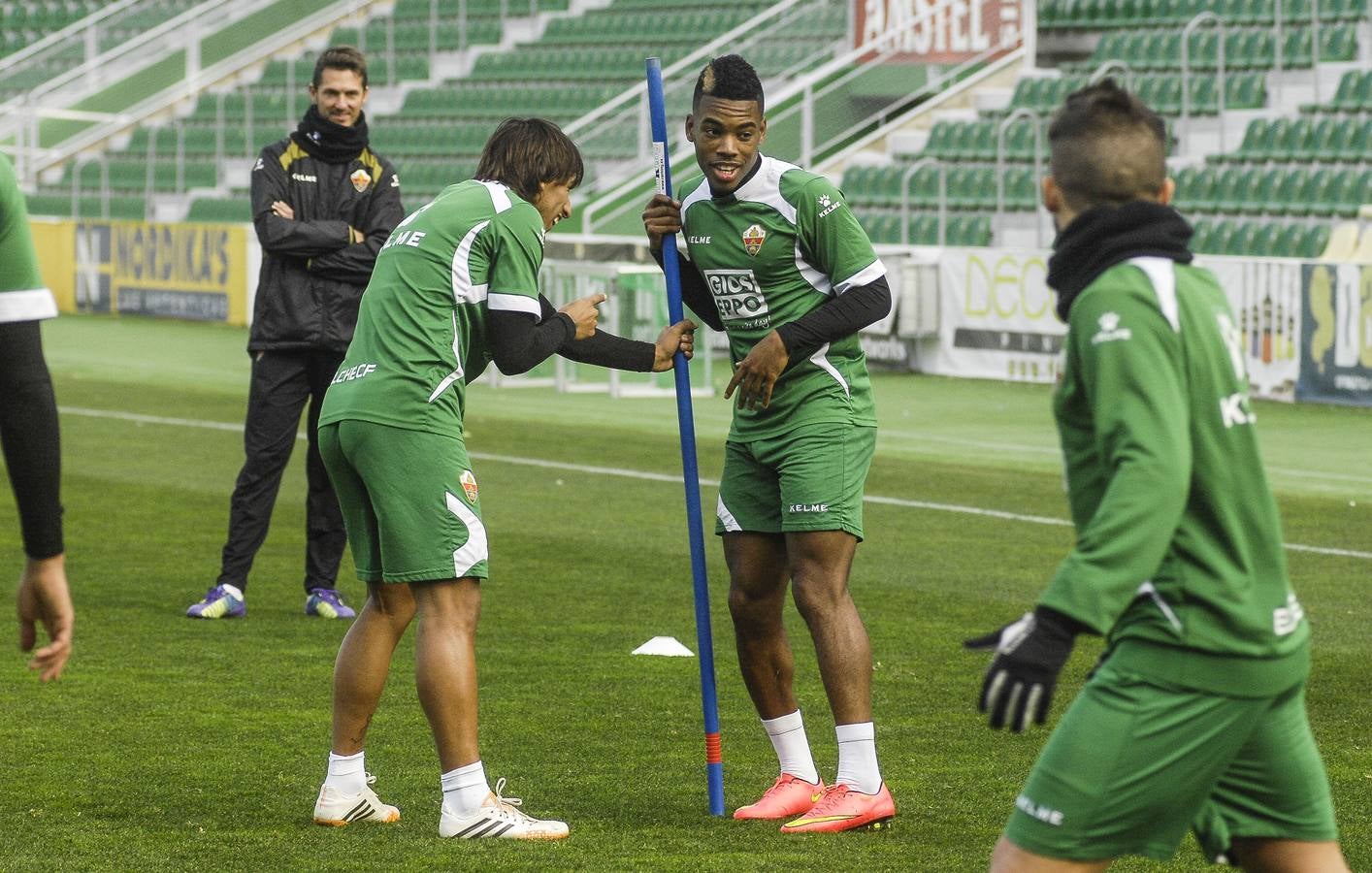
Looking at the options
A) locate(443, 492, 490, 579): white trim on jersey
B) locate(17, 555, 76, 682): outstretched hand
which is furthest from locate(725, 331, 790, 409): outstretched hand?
locate(17, 555, 76, 682): outstretched hand

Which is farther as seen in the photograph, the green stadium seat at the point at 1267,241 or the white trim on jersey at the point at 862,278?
the green stadium seat at the point at 1267,241

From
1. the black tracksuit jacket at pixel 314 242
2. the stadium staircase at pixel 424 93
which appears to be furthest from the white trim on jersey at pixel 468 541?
the stadium staircase at pixel 424 93

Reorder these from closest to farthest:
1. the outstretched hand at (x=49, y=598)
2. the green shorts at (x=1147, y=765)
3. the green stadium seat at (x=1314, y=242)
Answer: the green shorts at (x=1147, y=765)
the outstretched hand at (x=49, y=598)
the green stadium seat at (x=1314, y=242)

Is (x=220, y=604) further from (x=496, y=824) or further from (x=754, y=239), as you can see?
(x=754, y=239)

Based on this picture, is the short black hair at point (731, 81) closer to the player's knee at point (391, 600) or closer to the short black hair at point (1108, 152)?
the player's knee at point (391, 600)

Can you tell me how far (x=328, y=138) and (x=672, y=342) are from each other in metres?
3.62

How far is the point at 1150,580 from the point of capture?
3430mm

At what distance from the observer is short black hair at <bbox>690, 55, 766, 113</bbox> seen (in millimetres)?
5707

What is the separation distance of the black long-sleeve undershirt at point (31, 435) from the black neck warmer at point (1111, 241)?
1718mm

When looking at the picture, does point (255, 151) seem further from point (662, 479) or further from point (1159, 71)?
point (662, 479)

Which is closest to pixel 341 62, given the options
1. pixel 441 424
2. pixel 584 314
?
pixel 584 314

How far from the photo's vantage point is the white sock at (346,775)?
5680mm

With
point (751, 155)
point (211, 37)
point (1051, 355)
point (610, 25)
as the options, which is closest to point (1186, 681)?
point (751, 155)

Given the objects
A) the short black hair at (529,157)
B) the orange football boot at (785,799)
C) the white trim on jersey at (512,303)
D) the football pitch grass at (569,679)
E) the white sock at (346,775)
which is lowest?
the football pitch grass at (569,679)
